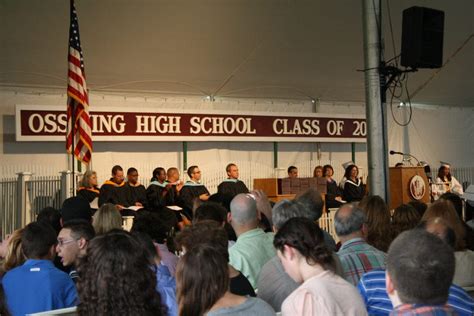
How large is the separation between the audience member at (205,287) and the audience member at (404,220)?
2.57m

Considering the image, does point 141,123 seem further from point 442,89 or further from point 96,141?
point 442,89

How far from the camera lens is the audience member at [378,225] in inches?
171

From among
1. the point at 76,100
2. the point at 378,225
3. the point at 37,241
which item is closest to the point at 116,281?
the point at 37,241

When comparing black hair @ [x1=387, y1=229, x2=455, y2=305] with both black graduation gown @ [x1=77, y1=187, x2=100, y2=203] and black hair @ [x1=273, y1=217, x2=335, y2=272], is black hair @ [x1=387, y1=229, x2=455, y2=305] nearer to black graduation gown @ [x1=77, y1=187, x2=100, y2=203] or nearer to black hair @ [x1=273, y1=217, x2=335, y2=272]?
black hair @ [x1=273, y1=217, x2=335, y2=272]

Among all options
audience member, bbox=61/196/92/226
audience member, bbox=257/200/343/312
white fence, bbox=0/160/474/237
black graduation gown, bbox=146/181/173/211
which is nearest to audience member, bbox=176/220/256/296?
audience member, bbox=257/200/343/312

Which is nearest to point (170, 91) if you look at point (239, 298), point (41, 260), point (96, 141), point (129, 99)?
point (129, 99)

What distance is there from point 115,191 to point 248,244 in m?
7.83

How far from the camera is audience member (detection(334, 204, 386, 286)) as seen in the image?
3.36 m

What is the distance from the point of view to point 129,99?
13.2 m

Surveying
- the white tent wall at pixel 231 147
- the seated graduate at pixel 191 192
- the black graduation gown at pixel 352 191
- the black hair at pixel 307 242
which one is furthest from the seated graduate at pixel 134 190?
the black hair at pixel 307 242

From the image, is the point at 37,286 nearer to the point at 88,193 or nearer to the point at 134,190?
the point at 88,193

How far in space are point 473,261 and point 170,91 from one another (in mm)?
10102

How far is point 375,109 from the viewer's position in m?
7.46

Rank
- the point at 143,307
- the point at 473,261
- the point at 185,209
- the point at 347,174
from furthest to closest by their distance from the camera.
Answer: the point at 347,174 → the point at 185,209 → the point at 473,261 → the point at 143,307
